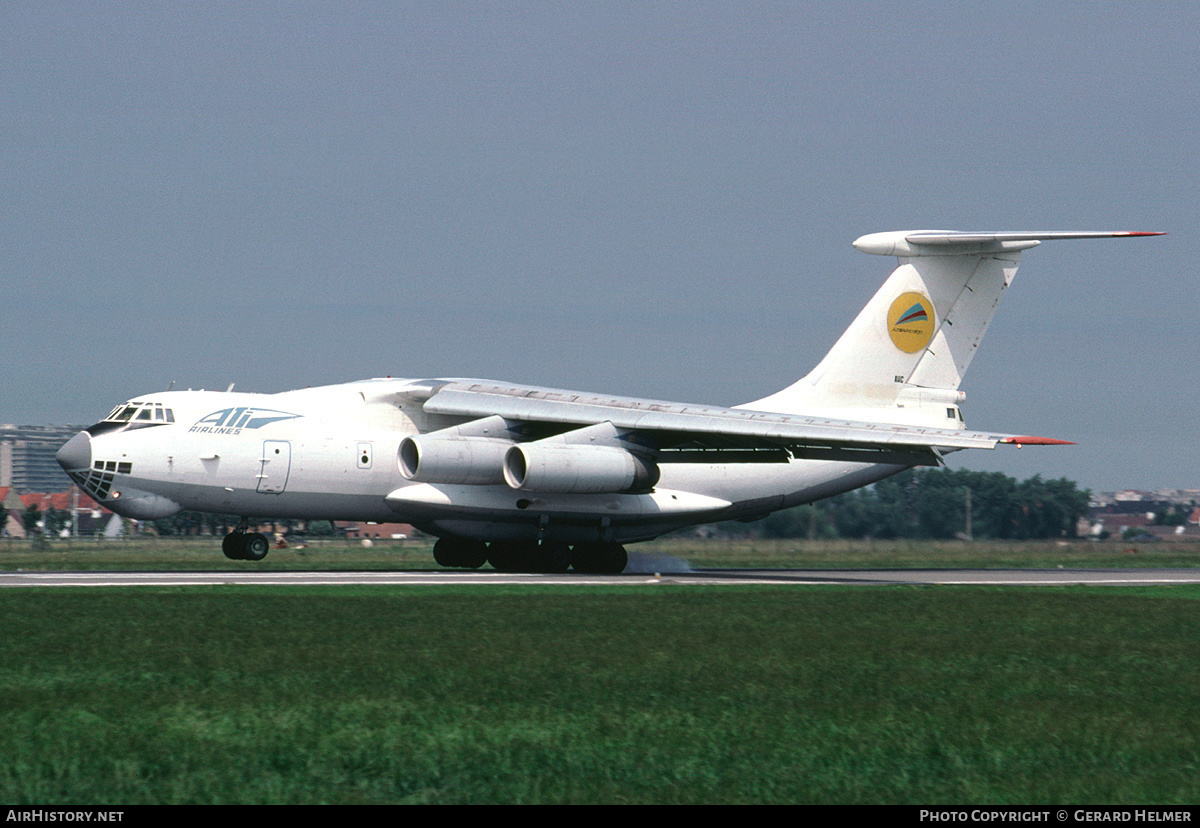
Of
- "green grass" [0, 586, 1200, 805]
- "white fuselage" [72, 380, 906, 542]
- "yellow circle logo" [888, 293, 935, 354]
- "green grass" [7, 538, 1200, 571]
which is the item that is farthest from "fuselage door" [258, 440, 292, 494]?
"yellow circle logo" [888, 293, 935, 354]

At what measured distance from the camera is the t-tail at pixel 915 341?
87.4 feet

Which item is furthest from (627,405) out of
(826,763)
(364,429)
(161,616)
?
(826,763)

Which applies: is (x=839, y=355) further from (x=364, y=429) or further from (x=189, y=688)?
(x=189, y=688)

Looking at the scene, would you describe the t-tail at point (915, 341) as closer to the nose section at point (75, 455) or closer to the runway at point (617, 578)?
the runway at point (617, 578)

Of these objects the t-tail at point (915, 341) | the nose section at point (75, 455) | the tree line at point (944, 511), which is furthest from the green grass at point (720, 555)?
the t-tail at point (915, 341)

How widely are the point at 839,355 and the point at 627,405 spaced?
473 cm

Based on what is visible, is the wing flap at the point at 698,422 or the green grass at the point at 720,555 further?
the green grass at the point at 720,555

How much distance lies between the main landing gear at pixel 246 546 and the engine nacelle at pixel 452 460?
2.73 metres

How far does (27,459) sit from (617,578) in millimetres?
92281

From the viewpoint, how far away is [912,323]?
26.8m

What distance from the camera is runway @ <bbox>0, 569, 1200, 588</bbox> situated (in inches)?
768

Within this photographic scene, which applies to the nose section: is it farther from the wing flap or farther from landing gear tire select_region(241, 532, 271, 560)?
the wing flap

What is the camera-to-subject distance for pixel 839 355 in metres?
27.0

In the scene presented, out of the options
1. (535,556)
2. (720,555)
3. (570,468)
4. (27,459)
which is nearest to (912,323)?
(570,468)
